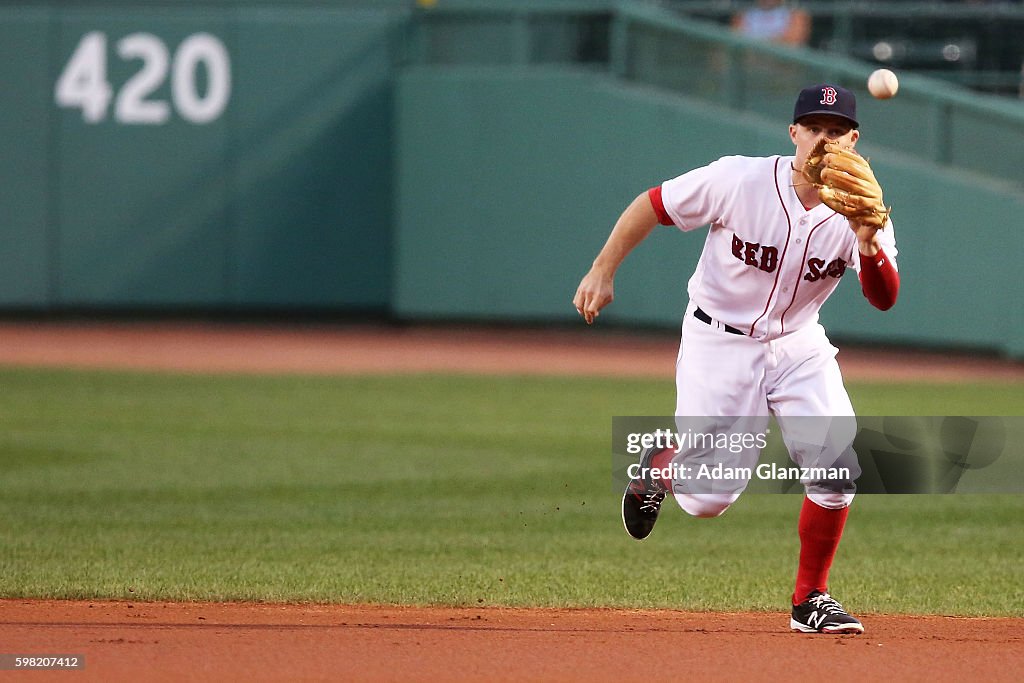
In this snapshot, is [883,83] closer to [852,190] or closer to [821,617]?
[852,190]

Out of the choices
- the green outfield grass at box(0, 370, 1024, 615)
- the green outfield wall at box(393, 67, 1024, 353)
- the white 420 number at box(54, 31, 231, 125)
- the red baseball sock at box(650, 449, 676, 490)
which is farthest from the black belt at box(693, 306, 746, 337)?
the white 420 number at box(54, 31, 231, 125)

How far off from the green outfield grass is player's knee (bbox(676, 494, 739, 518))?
1.77ft

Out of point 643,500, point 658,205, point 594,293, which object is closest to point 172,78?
point 643,500

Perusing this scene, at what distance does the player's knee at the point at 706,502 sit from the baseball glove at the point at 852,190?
1137 mm

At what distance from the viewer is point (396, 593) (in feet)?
18.9

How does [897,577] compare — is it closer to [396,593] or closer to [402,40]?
[396,593]

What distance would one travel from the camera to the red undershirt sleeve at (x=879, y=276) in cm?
461

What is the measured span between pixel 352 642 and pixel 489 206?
11190 mm

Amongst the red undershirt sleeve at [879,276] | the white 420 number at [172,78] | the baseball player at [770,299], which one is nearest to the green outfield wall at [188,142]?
the white 420 number at [172,78]

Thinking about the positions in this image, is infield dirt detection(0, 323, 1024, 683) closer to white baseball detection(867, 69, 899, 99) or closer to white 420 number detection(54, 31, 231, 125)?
white baseball detection(867, 69, 899, 99)

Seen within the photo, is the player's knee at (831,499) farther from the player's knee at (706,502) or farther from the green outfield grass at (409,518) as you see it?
the green outfield grass at (409,518)

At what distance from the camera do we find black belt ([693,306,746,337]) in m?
5.12

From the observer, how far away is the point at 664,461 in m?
5.46

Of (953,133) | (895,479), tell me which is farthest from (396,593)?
(953,133)
